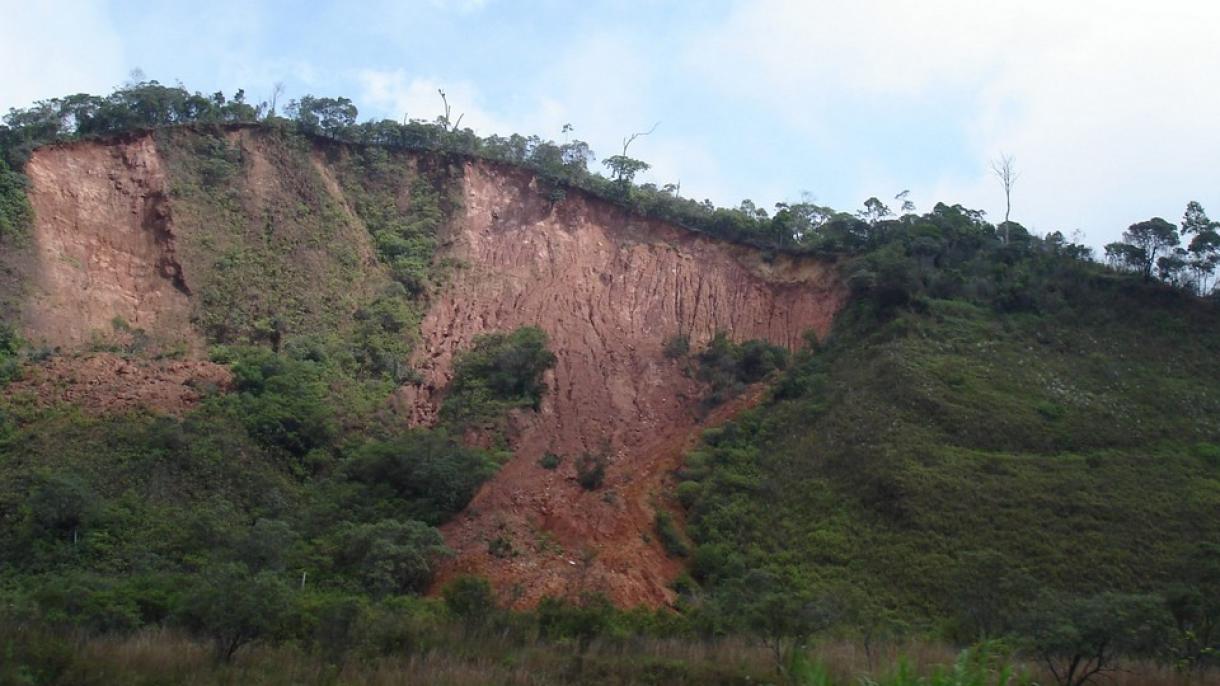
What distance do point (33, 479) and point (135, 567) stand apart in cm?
415

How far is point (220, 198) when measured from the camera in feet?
123

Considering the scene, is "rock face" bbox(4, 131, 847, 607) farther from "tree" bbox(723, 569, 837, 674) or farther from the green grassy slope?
"tree" bbox(723, 569, 837, 674)

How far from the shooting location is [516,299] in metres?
37.7

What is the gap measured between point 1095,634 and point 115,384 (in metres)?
23.6

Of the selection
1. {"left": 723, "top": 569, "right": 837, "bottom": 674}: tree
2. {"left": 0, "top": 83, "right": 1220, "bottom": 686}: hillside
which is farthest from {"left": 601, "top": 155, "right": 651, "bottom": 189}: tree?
{"left": 723, "top": 569, "right": 837, "bottom": 674}: tree

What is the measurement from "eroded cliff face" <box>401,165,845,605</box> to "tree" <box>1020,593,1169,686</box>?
8.77 meters

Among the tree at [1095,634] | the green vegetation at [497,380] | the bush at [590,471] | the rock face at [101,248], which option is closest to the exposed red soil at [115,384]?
the rock face at [101,248]

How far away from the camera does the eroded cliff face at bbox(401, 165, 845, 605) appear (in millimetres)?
24656

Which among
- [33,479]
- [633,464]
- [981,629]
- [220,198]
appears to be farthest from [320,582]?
[220,198]

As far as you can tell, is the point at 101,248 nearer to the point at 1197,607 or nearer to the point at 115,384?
the point at 115,384

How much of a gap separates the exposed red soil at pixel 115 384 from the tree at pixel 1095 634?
2125cm

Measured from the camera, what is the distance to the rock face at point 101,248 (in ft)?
105

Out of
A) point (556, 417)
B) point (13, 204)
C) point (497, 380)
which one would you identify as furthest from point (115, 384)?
point (556, 417)

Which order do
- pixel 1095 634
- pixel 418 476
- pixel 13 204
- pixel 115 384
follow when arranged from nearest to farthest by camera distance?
pixel 1095 634 < pixel 418 476 < pixel 115 384 < pixel 13 204
